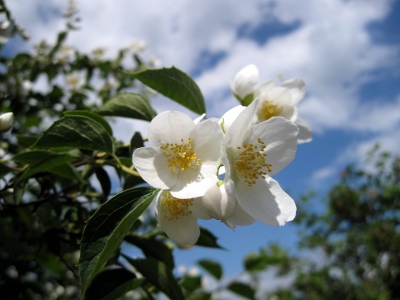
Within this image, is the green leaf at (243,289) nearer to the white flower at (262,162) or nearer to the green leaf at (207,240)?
the green leaf at (207,240)

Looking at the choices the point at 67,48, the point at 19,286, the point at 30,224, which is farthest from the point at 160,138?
the point at 67,48

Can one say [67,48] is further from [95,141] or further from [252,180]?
[252,180]

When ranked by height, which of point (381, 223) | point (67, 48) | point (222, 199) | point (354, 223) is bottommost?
point (354, 223)

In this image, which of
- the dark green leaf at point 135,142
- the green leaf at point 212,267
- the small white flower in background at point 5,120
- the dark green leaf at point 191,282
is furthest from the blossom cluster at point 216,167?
the green leaf at point 212,267

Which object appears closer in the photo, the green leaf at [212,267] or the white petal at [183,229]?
the white petal at [183,229]

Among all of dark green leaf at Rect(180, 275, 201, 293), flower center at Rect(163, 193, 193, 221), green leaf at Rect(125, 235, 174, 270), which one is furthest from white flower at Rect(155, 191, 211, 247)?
dark green leaf at Rect(180, 275, 201, 293)
